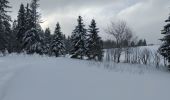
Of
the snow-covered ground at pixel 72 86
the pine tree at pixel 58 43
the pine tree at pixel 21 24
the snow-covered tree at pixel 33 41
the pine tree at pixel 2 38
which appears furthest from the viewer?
the pine tree at pixel 58 43

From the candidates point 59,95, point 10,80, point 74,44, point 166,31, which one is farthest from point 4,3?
point 59,95

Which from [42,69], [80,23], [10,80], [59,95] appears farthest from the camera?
[80,23]

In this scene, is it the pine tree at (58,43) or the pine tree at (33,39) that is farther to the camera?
the pine tree at (58,43)

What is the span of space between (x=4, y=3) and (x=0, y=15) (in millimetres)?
2327

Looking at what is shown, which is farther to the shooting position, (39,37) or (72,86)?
(39,37)

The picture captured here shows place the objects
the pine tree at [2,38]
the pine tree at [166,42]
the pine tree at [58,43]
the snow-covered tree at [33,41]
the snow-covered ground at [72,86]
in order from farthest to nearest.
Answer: the pine tree at [58,43] → the snow-covered tree at [33,41] → the pine tree at [2,38] → the pine tree at [166,42] → the snow-covered ground at [72,86]

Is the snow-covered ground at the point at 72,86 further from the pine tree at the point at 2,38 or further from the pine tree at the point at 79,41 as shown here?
the pine tree at the point at 79,41

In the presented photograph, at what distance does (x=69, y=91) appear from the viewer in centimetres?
1083

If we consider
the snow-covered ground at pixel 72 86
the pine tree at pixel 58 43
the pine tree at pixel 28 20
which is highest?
the pine tree at pixel 28 20

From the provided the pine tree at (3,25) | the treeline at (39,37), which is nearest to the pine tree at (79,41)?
the treeline at (39,37)

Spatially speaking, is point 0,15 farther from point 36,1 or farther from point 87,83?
point 87,83

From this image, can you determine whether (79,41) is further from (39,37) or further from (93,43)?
(39,37)

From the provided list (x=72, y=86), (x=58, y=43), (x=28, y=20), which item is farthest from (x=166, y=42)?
(x=58, y=43)

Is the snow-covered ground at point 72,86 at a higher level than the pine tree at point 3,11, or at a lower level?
lower
